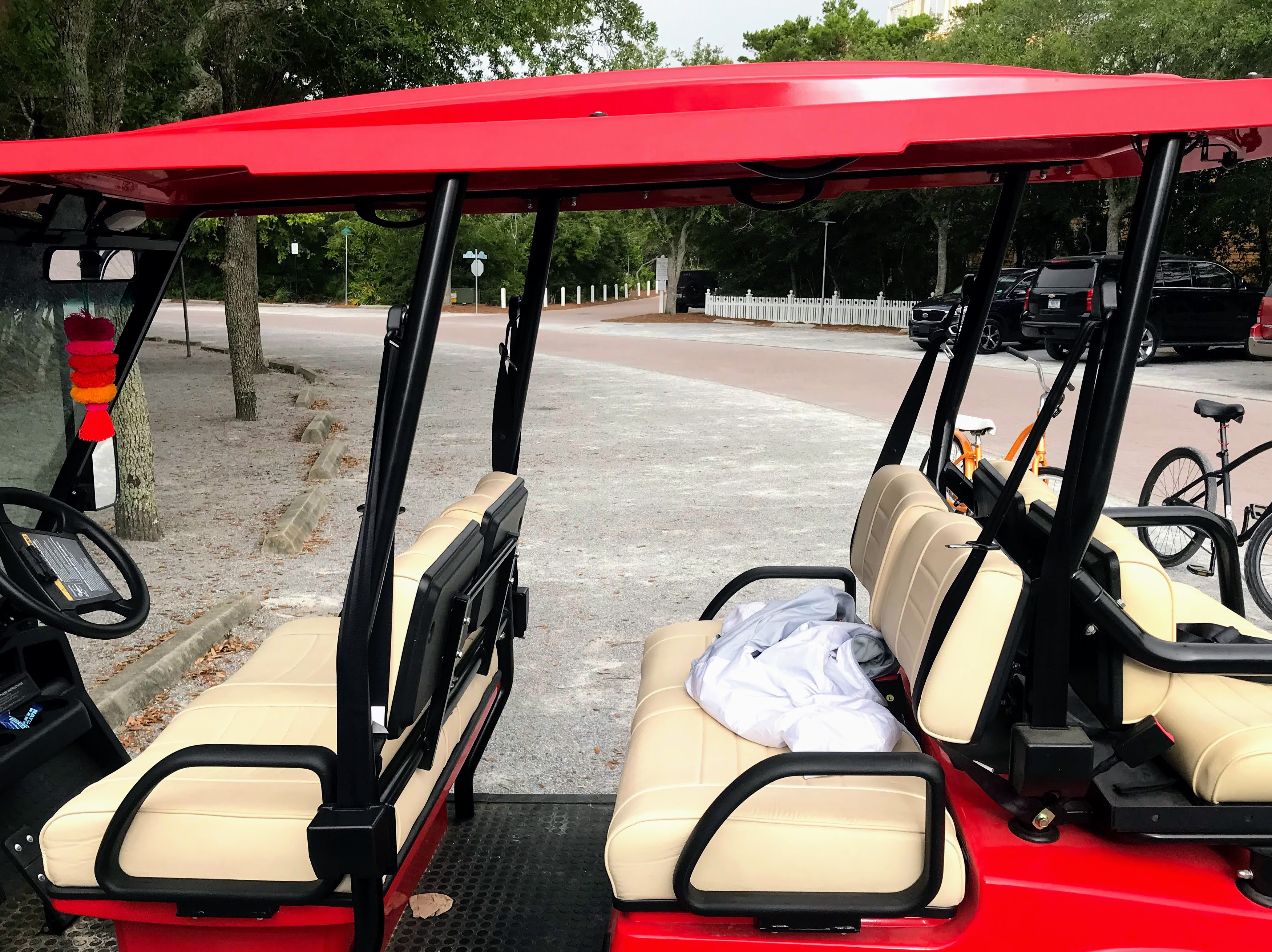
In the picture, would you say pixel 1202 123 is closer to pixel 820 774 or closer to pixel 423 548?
pixel 820 774

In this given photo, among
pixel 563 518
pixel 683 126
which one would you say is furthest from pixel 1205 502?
pixel 683 126

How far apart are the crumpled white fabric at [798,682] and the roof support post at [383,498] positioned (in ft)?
2.77

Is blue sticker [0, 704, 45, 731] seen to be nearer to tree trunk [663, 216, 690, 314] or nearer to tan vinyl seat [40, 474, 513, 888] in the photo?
tan vinyl seat [40, 474, 513, 888]

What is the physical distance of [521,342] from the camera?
10.1 feet

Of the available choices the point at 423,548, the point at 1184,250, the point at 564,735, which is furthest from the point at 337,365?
the point at 1184,250

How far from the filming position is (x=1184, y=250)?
25.8 m

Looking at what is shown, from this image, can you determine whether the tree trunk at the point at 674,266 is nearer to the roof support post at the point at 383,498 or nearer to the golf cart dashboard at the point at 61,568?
the golf cart dashboard at the point at 61,568

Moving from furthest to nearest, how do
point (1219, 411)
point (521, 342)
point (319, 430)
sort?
1. point (319, 430)
2. point (1219, 411)
3. point (521, 342)

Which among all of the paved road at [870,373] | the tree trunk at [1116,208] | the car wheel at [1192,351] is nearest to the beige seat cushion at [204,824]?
the paved road at [870,373]

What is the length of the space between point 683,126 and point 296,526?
5.34 metres

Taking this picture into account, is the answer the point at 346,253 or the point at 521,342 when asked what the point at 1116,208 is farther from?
the point at 346,253

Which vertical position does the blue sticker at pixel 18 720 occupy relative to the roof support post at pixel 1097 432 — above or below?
below

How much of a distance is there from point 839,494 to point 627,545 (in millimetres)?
1956

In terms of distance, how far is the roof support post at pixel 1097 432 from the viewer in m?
1.80
